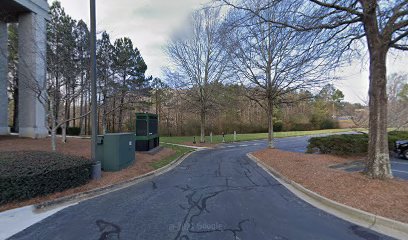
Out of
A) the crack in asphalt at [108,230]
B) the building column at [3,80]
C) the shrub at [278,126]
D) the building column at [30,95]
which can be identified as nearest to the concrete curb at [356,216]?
the crack in asphalt at [108,230]

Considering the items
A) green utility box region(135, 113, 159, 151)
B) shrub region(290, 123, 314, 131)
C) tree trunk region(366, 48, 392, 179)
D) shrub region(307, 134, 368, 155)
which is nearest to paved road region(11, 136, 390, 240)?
tree trunk region(366, 48, 392, 179)

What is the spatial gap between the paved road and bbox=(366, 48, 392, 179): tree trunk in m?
2.79

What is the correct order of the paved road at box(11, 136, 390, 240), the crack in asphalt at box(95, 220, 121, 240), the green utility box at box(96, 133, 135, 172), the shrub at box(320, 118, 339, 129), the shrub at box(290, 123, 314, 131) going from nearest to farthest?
the crack in asphalt at box(95, 220, 121, 240)
the paved road at box(11, 136, 390, 240)
the green utility box at box(96, 133, 135, 172)
the shrub at box(290, 123, 314, 131)
the shrub at box(320, 118, 339, 129)

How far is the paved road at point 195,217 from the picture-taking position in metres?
4.32

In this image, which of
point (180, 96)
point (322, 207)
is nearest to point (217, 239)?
point (322, 207)

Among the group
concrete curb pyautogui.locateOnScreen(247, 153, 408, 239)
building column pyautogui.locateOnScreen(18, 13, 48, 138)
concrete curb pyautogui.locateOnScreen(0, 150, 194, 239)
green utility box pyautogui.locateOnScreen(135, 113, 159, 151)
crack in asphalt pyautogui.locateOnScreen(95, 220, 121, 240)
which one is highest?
building column pyautogui.locateOnScreen(18, 13, 48, 138)

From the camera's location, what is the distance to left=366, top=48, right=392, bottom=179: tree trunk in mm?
7266

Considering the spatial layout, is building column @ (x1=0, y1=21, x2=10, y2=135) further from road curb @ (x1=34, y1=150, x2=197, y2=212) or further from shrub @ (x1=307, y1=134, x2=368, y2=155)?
shrub @ (x1=307, y1=134, x2=368, y2=155)

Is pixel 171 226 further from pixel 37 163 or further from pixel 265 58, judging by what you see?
pixel 265 58

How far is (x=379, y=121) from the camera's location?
7.40 m

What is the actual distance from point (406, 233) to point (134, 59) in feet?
106

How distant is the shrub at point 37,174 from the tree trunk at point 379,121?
8.72 metres

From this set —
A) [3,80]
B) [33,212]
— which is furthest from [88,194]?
[3,80]

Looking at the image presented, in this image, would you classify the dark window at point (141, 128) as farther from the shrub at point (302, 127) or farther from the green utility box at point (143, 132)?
the shrub at point (302, 127)
